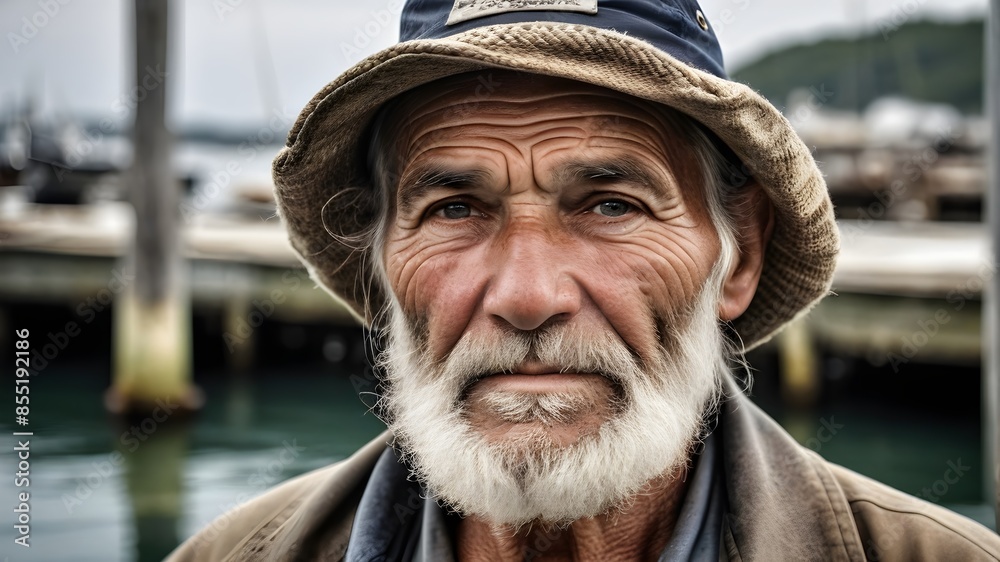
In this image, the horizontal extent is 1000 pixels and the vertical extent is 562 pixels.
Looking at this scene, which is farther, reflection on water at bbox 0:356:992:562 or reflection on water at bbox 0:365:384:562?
reflection on water at bbox 0:356:992:562

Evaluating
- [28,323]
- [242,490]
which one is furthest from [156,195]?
[28,323]

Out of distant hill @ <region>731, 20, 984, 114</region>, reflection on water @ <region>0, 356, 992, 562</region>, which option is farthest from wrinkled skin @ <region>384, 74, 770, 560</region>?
distant hill @ <region>731, 20, 984, 114</region>

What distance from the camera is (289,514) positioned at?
1988 millimetres

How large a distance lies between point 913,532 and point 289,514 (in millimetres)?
1230

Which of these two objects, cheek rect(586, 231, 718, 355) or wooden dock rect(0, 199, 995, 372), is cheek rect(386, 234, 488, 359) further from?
wooden dock rect(0, 199, 995, 372)

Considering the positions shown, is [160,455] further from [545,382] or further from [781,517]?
[781,517]

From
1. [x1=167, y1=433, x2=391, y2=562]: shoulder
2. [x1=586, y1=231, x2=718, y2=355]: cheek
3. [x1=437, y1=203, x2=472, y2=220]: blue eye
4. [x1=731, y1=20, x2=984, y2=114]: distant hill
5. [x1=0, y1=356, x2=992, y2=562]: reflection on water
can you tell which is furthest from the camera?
[x1=731, y1=20, x2=984, y2=114]: distant hill

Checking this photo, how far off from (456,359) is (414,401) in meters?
0.19

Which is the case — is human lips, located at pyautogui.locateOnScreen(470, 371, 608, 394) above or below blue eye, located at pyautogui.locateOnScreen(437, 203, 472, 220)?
below

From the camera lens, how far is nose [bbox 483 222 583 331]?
1562mm

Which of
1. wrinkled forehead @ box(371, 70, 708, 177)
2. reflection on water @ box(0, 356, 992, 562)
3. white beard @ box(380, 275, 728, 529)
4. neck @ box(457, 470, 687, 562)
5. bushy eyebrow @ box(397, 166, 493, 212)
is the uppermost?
wrinkled forehead @ box(371, 70, 708, 177)

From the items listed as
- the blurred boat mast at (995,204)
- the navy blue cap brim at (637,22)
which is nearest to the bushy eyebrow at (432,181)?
the navy blue cap brim at (637,22)

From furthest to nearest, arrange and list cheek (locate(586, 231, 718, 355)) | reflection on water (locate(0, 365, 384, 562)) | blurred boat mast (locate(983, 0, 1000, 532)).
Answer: reflection on water (locate(0, 365, 384, 562)), blurred boat mast (locate(983, 0, 1000, 532)), cheek (locate(586, 231, 718, 355))

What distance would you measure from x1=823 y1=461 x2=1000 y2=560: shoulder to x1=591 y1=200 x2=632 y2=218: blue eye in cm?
65
